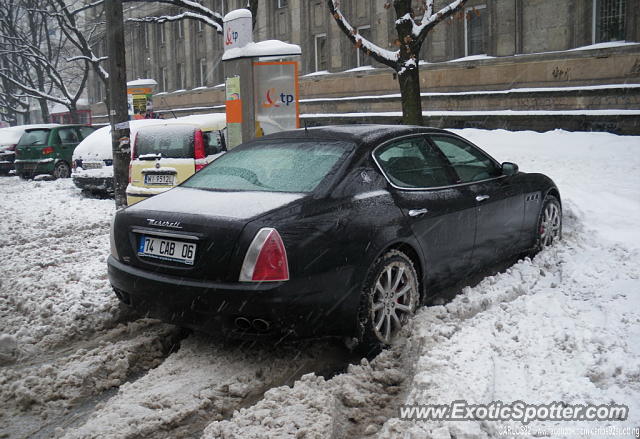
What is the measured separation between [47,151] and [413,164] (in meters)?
17.0

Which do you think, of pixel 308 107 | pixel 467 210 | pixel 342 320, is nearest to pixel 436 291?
pixel 467 210

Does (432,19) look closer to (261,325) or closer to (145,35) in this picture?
(261,325)

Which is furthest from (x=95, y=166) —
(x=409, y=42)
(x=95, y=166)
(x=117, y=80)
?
(x=409, y=42)

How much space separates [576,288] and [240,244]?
3.12m

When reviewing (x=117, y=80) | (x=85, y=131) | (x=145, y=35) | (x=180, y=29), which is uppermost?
(x=145, y=35)

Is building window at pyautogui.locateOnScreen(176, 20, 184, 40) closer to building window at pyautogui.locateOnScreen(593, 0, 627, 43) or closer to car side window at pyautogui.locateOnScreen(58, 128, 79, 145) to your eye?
car side window at pyautogui.locateOnScreen(58, 128, 79, 145)

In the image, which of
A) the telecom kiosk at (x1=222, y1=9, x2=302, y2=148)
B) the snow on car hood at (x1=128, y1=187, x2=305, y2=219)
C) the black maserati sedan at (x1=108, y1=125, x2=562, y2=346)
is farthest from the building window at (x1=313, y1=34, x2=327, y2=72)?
the snow on car hood at (x1=128, y1=187, x2=305, y2=219)

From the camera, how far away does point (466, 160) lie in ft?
19.3

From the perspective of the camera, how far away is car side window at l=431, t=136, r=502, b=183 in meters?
5.68

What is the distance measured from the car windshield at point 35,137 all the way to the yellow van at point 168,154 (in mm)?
10084

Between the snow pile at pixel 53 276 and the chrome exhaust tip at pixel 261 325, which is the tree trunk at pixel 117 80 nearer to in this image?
the snow pile at pixel 53 276

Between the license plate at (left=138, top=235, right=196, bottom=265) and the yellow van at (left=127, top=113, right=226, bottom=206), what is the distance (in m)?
6.37

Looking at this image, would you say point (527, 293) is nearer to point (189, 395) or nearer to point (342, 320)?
point (342, 320)

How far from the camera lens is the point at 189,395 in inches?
154
